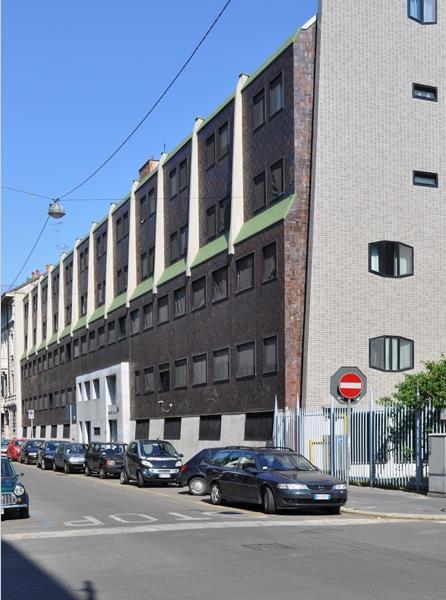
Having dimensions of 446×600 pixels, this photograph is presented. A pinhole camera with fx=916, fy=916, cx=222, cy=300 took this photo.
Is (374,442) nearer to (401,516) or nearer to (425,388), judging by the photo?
(425,388)

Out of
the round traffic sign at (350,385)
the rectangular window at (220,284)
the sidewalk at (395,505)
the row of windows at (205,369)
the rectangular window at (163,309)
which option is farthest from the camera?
the rectangular window at (163,309)

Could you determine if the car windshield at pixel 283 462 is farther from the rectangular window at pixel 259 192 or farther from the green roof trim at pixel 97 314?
the green roof trim at pixel 97 314

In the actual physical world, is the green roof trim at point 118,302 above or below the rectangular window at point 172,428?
above

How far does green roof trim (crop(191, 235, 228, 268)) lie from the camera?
39344 millimetres

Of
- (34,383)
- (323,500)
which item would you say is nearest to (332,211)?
(323,500)

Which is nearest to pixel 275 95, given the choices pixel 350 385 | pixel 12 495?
pixel 350 385

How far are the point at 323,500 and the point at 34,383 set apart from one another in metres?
68.1

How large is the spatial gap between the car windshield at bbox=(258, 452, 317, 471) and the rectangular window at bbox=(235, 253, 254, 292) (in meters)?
16.0

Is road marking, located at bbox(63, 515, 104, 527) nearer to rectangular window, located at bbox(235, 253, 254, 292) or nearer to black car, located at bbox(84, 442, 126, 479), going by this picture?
black car, located at bbox(84, 442, 126, 479)

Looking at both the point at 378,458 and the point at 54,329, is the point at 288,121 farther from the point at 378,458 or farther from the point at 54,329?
the point at 54,329

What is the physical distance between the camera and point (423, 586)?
974 centimetres

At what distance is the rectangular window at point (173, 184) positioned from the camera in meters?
46.6

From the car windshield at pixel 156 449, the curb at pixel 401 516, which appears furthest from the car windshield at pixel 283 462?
the car windshield at pixel 156 449

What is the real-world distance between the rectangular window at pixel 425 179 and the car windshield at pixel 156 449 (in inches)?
540
